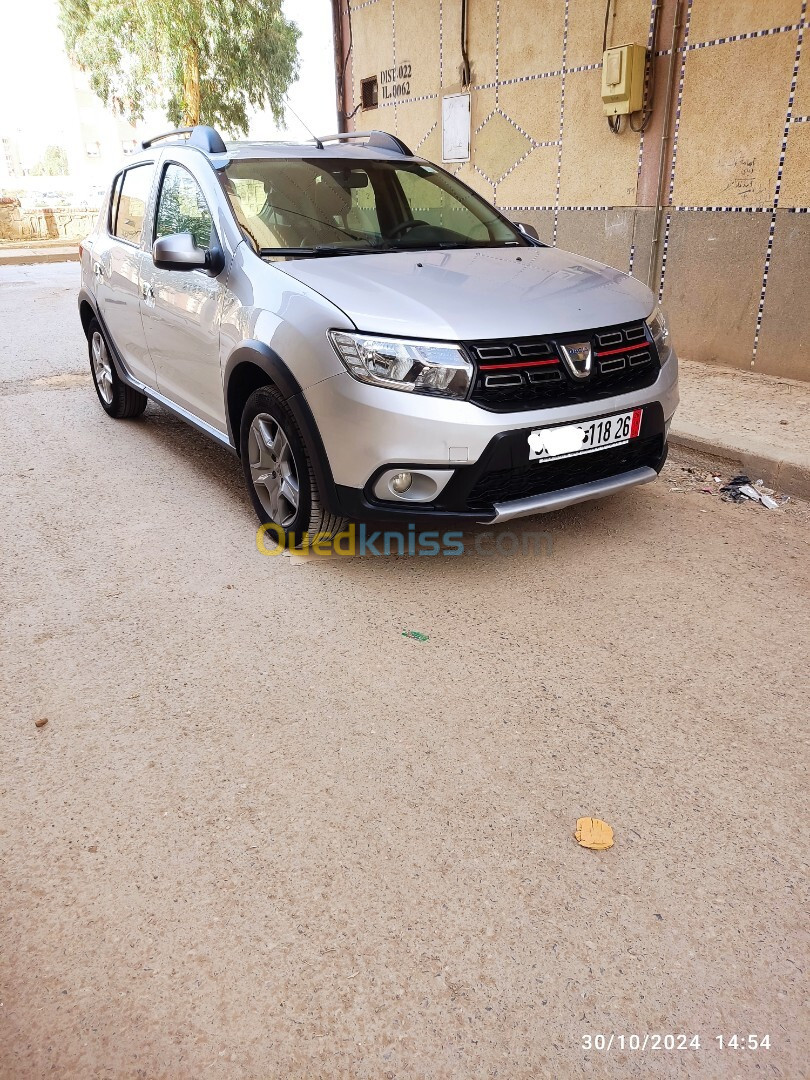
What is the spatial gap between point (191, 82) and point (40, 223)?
9597mm

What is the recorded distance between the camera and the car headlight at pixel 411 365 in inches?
117

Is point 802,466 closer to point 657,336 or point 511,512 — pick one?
point 657,336

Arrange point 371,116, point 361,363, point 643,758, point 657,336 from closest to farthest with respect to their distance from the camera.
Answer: point 643,758 → point 361,363 → point 657,336 → point 371,116

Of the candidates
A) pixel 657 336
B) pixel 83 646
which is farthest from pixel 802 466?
pixel 83 646

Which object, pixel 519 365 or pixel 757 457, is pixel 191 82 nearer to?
pixel 757 457

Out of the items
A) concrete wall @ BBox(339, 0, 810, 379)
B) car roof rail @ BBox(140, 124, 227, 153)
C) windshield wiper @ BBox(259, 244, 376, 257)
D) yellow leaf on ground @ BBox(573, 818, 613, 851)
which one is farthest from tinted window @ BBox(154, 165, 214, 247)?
concrete wall @ BBox(339, 0, 810, 379)

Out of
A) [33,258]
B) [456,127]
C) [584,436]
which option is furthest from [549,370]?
[33,258]

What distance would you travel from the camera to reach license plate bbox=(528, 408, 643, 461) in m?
3.12

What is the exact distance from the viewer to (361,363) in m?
3.00

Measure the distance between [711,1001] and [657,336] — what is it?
8.95ft

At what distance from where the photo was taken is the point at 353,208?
408 cm

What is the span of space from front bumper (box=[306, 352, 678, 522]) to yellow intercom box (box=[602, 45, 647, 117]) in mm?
4343

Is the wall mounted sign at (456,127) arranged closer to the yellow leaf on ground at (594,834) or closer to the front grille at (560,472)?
the front grille at (560,472)

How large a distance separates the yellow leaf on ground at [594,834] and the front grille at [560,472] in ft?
4.46
